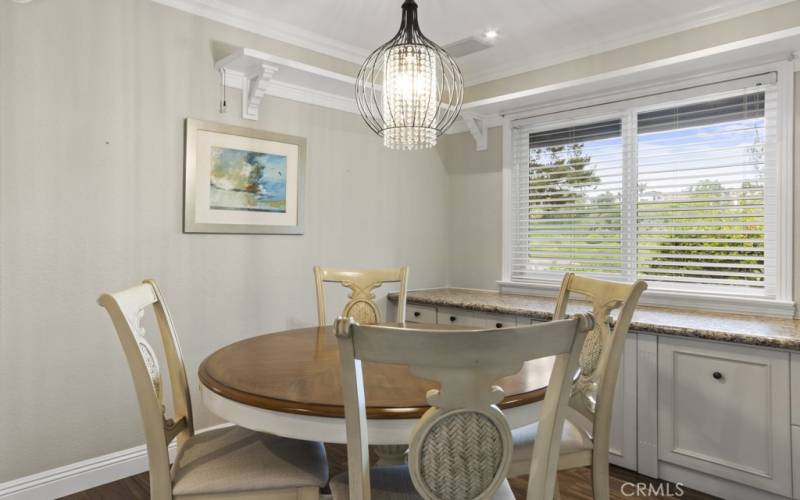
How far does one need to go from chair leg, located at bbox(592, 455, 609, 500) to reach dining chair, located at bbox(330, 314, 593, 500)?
67 centimetres

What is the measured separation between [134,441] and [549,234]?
9.24ft

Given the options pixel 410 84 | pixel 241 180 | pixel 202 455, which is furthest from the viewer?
pixel 241 180

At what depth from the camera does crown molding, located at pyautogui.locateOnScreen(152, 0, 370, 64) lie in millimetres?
2689

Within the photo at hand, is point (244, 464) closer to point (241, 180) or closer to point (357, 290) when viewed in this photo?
point (357, 290)

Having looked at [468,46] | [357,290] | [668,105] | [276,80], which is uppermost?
[468,46]

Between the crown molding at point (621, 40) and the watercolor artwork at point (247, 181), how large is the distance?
171 centimetres

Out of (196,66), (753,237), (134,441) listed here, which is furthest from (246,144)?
(753,237)

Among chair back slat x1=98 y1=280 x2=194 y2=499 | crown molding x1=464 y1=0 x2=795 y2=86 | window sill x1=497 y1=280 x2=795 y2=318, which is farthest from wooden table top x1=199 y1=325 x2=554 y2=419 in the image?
crown molding x1=464 y1=0 x2=795 y2=86

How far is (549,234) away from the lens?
359cm

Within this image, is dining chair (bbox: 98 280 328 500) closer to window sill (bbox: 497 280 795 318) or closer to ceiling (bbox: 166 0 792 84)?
ceiling (bbox: 166 0 792 84)

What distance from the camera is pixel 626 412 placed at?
8.23ft

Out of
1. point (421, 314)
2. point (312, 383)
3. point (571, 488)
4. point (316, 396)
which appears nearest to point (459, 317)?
point (421, 314)

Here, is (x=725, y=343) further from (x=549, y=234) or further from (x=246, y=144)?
(x=246, y=144)

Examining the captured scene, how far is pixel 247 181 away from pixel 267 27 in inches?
36.3
